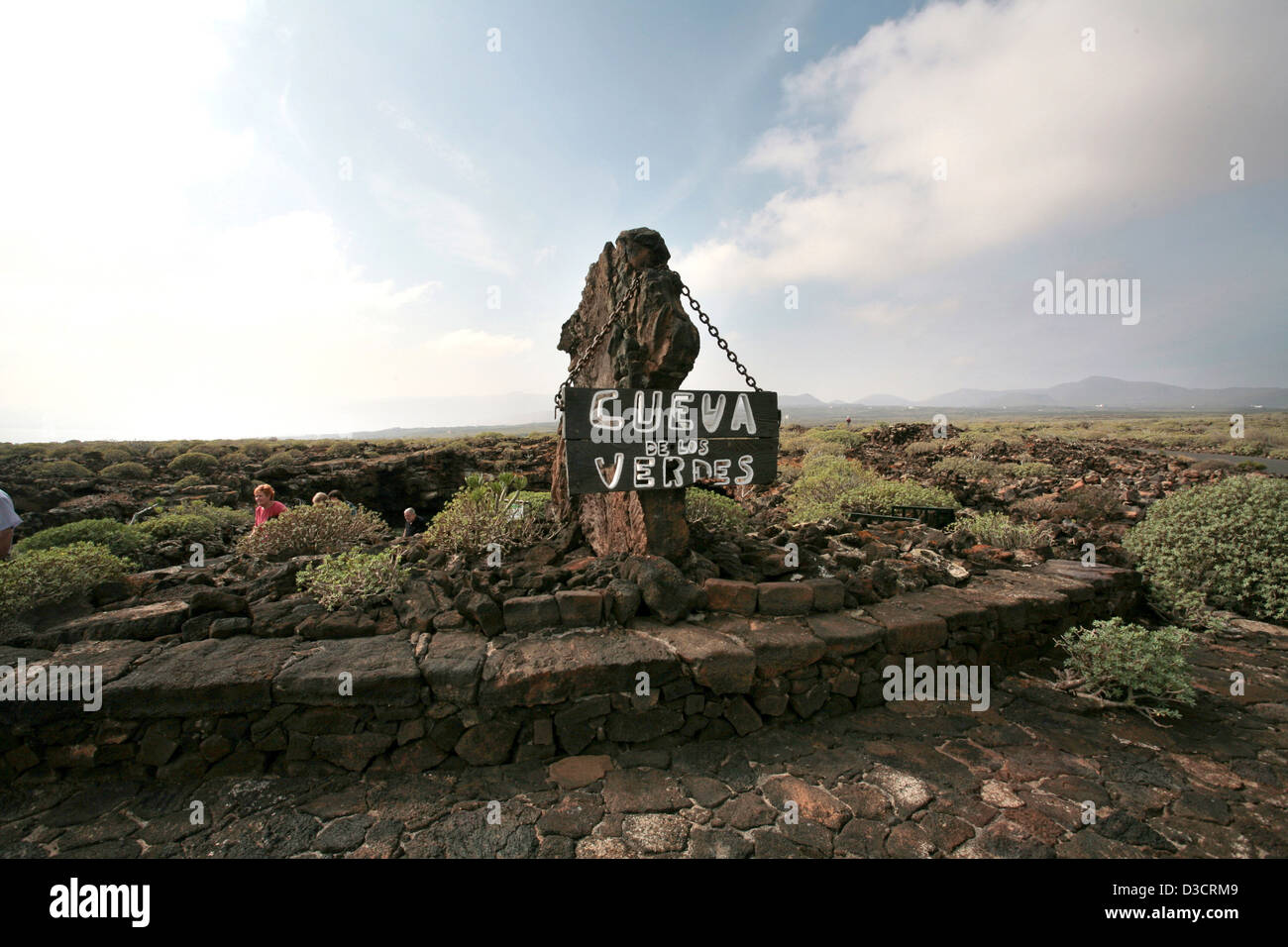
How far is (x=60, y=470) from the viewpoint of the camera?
20109 mm

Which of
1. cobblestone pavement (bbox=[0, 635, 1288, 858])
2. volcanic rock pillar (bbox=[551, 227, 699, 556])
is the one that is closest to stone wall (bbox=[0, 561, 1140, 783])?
cobblestone pavement (bbox=[0, 635, 1288, 858])

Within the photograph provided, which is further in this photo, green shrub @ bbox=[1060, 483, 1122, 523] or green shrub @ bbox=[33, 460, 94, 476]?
green shrub @ bbox=[33, 460, 94, 476]

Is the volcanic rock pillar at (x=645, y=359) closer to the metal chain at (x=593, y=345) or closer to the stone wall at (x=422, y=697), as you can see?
the metal chain at (x=593, y=345)

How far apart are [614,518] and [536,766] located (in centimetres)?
208

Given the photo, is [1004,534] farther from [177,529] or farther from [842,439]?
[842,439]

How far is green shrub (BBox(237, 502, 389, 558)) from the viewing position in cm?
531

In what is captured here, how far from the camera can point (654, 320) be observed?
4.30 meters

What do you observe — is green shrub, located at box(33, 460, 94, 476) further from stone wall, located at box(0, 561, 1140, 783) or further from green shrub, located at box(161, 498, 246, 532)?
stone wall, located at box(0, 561, 1140, 783)

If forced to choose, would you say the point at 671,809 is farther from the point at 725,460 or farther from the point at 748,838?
the point at 725,460

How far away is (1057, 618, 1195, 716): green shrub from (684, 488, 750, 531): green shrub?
313cm

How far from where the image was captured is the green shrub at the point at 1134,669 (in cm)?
365

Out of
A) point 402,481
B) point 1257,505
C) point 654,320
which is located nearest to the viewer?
point 654,320
